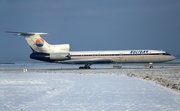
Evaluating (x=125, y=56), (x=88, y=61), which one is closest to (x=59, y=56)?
(x=88, y=61)

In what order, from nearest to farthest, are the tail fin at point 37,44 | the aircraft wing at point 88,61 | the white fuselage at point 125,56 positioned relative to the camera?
Result: the tail fin at point 37,44 < the aircraft wing at point 88,61 < the white fuselage at point 125,56

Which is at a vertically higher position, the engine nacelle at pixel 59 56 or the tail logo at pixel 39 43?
the tail logo at pixel 39 43

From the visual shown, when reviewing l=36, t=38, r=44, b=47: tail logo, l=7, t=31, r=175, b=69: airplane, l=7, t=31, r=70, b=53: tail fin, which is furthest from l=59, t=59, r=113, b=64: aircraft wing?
l=36, t=38, r=44, b=47: tail logo

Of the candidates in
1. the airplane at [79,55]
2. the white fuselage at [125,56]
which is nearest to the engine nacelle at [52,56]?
the airplane at [79,55]

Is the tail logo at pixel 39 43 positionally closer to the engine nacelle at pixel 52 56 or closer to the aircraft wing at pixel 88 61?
the engine nacelle at pixel 52 56

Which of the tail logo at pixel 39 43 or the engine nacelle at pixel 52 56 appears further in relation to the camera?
the engine nacelle at pixel 52 56

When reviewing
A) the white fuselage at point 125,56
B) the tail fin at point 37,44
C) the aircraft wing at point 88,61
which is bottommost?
the aircraft wing at point 88,61

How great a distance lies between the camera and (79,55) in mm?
41094

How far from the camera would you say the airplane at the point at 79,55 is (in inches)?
1585

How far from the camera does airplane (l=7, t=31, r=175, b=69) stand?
40250 mm

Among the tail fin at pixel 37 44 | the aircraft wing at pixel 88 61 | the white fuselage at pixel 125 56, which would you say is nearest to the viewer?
the tail fin at pixel 37 44

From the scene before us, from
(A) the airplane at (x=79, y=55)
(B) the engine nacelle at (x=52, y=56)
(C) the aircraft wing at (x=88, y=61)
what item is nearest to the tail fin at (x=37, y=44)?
(A) the airplane at (x=79, y=55)

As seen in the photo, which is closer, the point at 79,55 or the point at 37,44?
the point at 37,44

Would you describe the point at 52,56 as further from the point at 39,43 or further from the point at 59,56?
the point at 39,43
